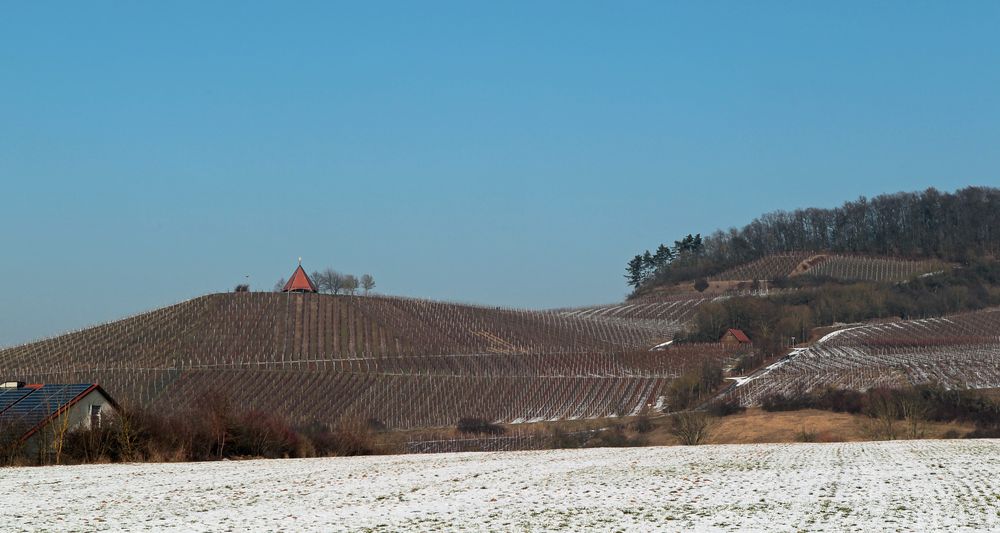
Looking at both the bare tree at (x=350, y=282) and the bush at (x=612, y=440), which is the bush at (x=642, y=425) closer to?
the bush at (x=612, y=440)

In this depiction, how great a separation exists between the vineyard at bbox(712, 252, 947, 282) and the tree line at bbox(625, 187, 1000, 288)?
15.9 ft

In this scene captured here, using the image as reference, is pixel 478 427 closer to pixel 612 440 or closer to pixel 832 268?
pixel 612 440

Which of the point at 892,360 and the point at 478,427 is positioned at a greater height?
the point at 892,360

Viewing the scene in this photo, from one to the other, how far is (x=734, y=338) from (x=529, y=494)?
89.1m

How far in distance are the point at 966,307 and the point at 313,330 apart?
74.9 meters

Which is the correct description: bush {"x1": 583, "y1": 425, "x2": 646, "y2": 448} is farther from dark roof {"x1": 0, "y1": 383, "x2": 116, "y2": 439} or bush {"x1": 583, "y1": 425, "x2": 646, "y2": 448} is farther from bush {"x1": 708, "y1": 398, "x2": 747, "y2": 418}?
dark roof {"x1": 0, "y1": 383, "x2": 116, "y2": 439}

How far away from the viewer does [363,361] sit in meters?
85.1

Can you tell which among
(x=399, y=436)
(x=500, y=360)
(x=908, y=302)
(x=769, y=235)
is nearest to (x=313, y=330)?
(x=500, y=360)

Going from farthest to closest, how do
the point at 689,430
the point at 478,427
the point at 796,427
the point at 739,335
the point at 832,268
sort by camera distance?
the point at 832,268 < the point at 739,335 < the point at 478,427 < the point at 796,427 < the point at 689,430

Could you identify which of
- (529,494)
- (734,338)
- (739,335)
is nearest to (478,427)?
(529,494)

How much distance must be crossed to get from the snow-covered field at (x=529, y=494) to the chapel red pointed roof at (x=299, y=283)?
82.9 metres

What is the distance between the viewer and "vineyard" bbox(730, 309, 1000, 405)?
7481 cm

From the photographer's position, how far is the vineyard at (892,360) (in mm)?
74812

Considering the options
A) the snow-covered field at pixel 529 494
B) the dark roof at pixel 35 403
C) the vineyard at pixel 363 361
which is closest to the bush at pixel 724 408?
the vineyard at pixel 363 361
